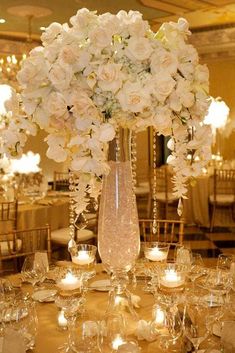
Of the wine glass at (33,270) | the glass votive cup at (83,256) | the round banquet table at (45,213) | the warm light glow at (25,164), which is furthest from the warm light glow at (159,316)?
the warm light glow at (25,164)

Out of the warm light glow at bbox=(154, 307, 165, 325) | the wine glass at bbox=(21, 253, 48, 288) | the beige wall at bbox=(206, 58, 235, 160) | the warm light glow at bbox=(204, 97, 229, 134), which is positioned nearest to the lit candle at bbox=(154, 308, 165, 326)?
the warm light glow at bbox=(154, 307, 165, 325)

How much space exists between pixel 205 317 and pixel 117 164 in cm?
65

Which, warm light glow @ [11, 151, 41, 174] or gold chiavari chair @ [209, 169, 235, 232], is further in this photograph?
gold chiavari chair @ [209, 169, 235, 232]

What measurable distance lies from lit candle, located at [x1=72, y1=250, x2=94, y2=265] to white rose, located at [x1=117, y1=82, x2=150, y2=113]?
984 millimetres

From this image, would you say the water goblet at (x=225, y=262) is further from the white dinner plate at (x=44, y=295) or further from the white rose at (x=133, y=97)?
the white rose at (x=133, y=97)

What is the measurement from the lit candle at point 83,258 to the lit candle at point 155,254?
10.9 inches

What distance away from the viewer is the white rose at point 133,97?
1.72m

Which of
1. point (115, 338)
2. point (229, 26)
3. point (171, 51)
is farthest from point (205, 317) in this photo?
point (229, 26)

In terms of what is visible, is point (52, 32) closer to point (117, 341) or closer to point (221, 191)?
point (117, 341)

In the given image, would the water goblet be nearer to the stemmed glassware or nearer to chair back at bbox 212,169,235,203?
the stemmed glassware

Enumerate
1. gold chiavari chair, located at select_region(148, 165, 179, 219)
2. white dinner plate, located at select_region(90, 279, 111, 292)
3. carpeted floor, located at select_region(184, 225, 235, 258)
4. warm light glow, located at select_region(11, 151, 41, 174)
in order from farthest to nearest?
1. gold chiavari chair, located at select_region(148, 165, 179, 219)
2. carpeted floor, located at select_region(184, 225, 235, 258)
3. warm light glow, located at select_region(11, 151, 41, 174)
4. white dinner plate, located at select_region(90, 279, 111, 292)

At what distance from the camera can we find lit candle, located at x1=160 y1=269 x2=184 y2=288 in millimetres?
1944

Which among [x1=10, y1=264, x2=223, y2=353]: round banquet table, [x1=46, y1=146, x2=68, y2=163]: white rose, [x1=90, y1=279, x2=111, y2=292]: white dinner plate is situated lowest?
[x1=10, y1=264, x2=223, y2=353]: round banquet table

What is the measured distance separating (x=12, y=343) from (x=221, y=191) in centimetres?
641
